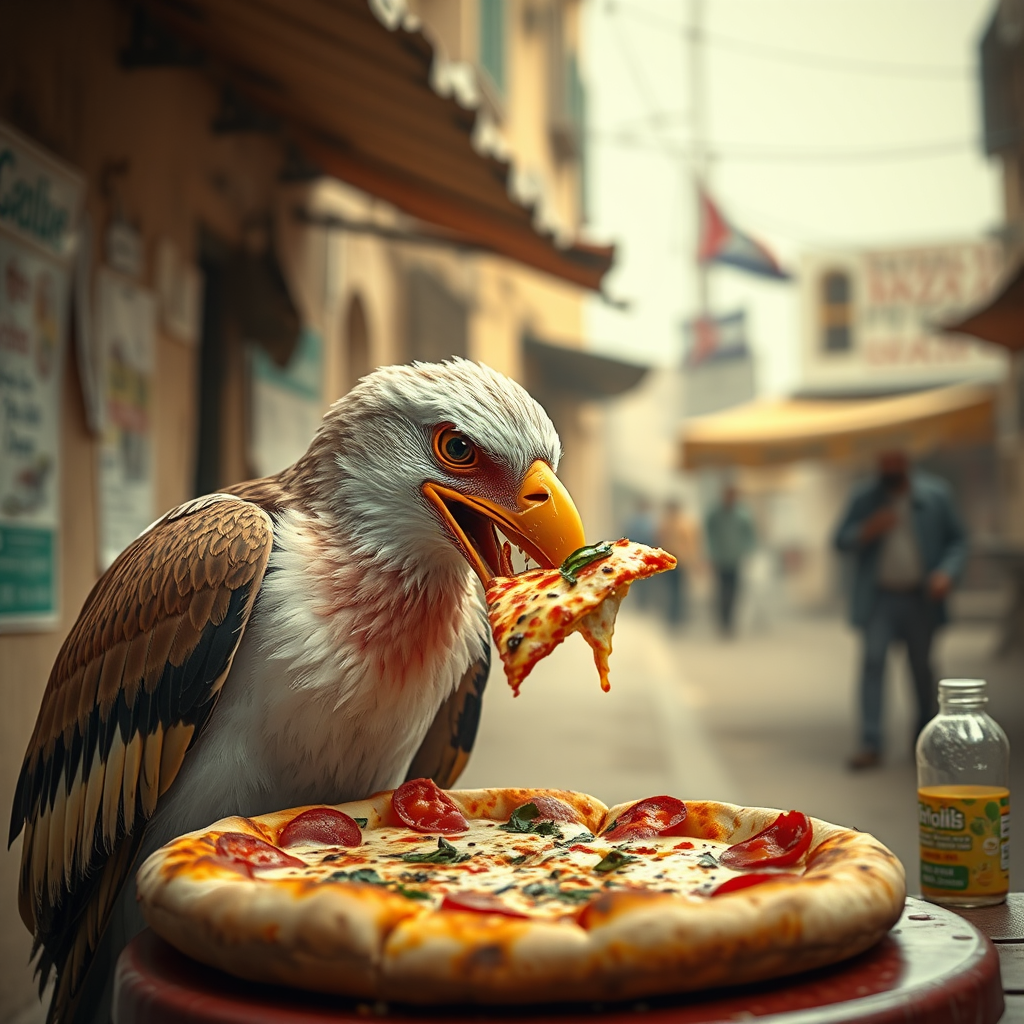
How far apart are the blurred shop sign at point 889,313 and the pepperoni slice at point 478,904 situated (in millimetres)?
24187

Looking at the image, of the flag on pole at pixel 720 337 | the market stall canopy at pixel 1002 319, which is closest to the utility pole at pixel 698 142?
the flag on pole at pixel 720 337

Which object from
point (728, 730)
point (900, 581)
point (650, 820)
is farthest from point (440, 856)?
point (728, 730)

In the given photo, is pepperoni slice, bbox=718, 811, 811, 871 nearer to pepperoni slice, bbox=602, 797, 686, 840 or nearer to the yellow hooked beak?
pepperoni slice, bbox=602, 797, 686, 840

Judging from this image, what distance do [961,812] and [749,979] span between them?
2.88ft

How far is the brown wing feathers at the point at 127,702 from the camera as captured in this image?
188cm

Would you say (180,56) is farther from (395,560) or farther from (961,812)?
(961,812)

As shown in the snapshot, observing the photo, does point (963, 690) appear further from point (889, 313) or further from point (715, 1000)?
point (889, 313)

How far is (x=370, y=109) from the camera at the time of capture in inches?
195

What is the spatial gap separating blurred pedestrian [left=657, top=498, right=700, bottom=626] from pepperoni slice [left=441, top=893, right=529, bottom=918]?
16969 mm

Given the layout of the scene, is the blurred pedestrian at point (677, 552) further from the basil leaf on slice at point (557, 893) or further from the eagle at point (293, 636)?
the basil leaf on slice at point (557, 893)

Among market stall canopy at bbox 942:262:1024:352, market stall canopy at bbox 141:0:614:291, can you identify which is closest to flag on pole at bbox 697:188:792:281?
market stall canopy at bbox 942:262:1024:352

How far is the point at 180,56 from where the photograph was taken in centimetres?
442

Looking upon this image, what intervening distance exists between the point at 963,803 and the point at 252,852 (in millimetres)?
1160

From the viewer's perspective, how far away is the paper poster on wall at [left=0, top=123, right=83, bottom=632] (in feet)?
11.5
